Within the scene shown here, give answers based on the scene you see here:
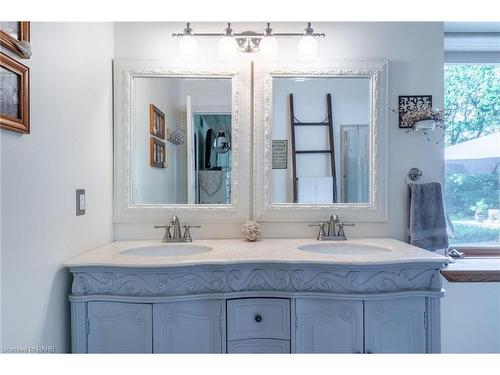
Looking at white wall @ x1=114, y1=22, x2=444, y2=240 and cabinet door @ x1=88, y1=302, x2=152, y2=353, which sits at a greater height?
white wall @ x1=114, y1=22, x2=444, y2=240

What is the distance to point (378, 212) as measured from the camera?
1634 millimetres

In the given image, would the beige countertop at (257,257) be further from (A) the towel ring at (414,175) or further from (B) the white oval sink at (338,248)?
(A) the towel ring at (414,175)

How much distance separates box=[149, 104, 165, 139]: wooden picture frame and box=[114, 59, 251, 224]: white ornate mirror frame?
0.39 feet

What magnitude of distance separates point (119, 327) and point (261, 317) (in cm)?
59

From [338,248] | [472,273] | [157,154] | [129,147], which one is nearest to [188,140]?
[157,154]

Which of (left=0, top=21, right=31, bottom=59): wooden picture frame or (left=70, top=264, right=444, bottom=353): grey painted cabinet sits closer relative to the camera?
(left=0, top=21, right=31, bottom=59): wooden picture frame

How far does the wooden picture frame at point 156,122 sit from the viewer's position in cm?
164

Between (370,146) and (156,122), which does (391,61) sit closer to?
(370,146)

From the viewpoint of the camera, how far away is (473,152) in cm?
184

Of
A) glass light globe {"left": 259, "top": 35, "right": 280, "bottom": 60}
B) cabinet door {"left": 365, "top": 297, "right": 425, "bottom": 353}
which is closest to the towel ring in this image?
cabinet door {"left": 365, "top": 297, "right": 425, "bottom": 353}

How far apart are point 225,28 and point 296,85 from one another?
51cm

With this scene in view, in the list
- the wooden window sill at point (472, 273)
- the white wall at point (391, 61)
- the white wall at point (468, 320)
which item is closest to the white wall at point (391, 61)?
the white wall at point (391, 61)

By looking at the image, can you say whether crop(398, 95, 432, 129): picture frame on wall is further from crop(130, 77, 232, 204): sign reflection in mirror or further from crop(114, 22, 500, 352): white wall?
crop(130, 77, 232, 204): sign reflection in mirror

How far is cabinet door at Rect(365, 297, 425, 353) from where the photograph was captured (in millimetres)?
1197
